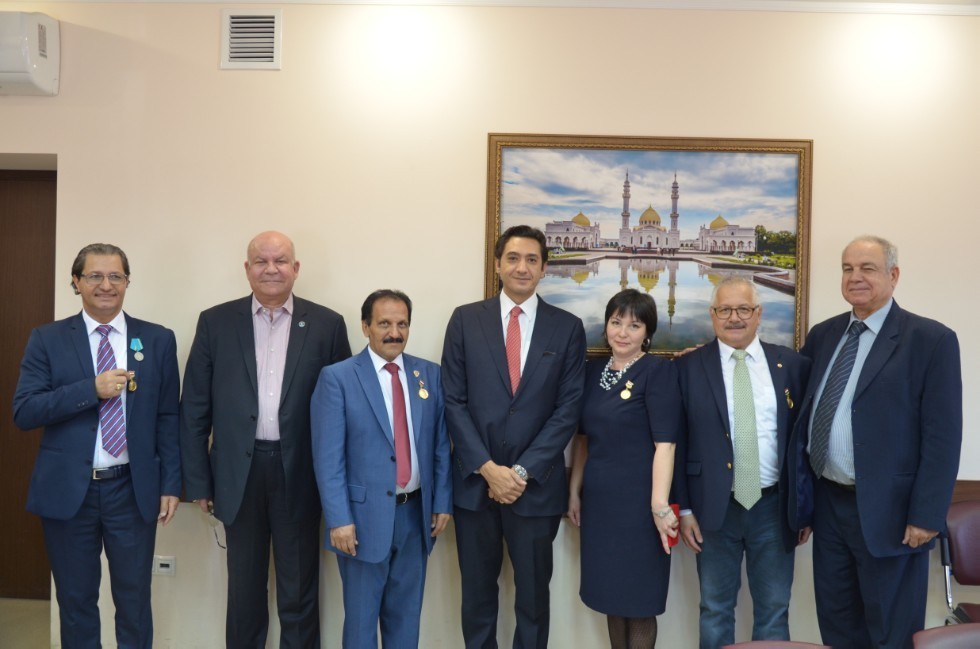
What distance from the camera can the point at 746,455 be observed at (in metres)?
2.67

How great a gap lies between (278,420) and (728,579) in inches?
78.1

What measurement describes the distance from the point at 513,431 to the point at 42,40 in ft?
9.66

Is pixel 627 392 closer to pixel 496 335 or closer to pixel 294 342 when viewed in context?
pixel 496 335

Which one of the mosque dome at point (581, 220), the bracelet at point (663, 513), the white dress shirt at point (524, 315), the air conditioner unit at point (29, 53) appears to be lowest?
the bracelet at point (663, 513)

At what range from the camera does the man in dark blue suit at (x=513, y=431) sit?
275cm

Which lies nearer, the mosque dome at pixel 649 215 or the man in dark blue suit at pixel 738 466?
the man in dark blue suit at pixel 738 466

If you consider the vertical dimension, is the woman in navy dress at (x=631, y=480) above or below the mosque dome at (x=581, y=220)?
below

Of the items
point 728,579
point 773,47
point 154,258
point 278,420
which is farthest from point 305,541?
point 773,47

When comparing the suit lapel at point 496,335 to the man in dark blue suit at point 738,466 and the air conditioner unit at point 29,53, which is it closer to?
the man in dark blue suit at point 738,466

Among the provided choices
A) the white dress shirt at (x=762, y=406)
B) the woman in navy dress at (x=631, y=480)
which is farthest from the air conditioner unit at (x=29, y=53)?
the white dress shirt at (x=762, y=406)

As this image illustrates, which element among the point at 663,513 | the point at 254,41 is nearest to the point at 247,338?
the point at 254,41

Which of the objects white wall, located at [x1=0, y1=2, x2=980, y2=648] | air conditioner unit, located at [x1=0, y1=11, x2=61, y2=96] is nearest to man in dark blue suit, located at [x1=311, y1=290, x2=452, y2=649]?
white wall, located at [x1=0, y1=2, x2=980, y2=648]

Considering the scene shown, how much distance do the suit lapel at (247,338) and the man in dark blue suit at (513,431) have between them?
815 mm

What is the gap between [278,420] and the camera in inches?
113
